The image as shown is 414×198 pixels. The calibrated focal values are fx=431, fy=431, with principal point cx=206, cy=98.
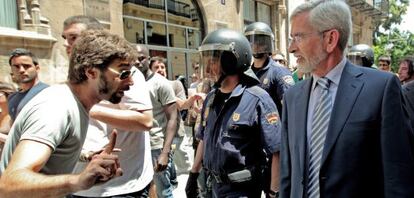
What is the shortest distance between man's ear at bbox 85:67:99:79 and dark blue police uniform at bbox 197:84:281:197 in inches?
43.4

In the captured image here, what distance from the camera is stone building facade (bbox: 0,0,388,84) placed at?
7.36 m

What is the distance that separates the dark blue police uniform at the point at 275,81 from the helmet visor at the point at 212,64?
1.03 metres

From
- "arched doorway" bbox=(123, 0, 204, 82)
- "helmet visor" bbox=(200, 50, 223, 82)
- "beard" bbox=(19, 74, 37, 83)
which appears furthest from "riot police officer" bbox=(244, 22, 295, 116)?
"arched doorway" bbox=(123, 0, 204, 82)

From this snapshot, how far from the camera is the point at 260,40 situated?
4395 millimetres

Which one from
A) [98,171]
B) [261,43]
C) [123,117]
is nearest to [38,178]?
[98,171]

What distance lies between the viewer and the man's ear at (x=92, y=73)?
1.91 meters

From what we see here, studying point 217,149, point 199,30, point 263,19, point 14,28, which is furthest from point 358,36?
point 217,149

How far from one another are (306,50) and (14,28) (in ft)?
21.7

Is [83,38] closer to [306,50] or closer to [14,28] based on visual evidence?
[306,50]

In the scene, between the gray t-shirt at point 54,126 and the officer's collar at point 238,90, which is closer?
the gray t-shirt at point 54,126

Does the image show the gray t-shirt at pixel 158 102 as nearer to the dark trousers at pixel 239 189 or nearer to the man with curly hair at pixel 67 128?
the dark trousers at pixel 239 189

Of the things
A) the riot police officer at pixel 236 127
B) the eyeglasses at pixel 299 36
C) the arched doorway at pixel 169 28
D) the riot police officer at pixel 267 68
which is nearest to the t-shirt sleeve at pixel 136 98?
the riot police officer at pixel 236 127

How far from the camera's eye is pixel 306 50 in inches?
82.2

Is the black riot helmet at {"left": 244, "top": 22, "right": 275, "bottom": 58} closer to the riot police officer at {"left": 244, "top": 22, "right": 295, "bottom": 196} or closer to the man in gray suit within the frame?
the riot police officer at {"left": 244, "top": 22, "right": 295, "bottom": 196}
